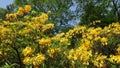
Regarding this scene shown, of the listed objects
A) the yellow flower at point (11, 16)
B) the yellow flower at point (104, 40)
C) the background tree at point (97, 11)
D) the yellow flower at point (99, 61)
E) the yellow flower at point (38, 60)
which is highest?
the background tree at point (97, 11)

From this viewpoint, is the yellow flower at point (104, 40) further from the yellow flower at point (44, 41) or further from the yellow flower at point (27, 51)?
the yellow flower at point (27, 51)

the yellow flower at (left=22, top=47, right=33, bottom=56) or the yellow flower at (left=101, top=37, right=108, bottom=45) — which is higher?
the yellow flower at (left=22, top=47, right=33, bottom=56)

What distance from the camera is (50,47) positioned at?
11328 mm

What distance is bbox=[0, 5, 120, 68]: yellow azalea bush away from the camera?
1085cm

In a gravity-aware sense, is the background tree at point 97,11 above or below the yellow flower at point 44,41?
above

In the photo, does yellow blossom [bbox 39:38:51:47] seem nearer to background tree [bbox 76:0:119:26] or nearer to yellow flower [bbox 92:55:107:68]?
yellow flower [bbox 92:55:107:68]

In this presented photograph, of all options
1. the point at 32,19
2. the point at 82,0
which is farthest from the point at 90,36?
the point at 82,0

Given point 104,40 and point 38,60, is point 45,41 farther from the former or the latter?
point 104,40

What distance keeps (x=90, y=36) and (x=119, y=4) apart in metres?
18.8

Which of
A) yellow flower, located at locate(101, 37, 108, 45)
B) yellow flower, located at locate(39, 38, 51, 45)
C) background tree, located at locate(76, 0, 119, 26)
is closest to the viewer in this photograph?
yellow flower, located at locate(39, 38, 51, 45)

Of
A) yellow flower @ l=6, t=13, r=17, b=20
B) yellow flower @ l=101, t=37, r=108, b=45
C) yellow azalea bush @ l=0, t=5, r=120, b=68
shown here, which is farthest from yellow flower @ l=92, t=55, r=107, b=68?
yellow flower @ l=6, t=13, r=17, b=20

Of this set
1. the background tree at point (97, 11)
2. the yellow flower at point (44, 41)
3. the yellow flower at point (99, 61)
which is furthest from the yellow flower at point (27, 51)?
the background tree at point (97, 11)

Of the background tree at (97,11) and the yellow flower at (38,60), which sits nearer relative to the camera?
the yellow flower at (38,60)

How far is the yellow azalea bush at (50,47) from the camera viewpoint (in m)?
10.9
